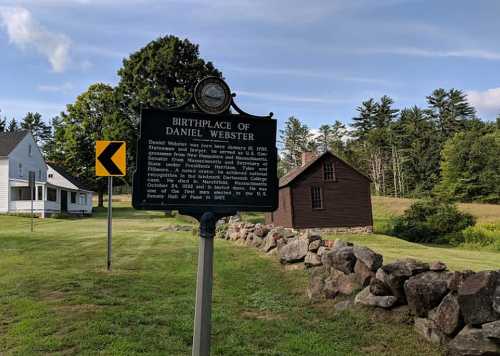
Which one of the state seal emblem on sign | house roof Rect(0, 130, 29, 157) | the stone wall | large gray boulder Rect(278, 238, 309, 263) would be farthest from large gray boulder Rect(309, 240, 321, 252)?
house roof Rect(0, 130, 29, 157)

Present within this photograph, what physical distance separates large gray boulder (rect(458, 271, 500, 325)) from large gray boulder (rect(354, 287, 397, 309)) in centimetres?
136

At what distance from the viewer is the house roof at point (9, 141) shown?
44947mm

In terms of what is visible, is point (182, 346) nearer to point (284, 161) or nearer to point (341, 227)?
point (341, 227)

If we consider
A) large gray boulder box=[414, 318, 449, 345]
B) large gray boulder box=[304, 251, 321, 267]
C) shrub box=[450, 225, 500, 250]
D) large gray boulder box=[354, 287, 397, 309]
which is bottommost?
shrub box=[450, 225, 500, 250]

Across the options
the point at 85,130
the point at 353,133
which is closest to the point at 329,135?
the point at 353,133

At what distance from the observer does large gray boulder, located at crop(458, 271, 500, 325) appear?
5184mm

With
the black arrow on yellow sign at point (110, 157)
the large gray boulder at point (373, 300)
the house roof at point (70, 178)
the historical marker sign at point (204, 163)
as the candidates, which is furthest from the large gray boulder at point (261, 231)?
the house roof at point (70, 178)

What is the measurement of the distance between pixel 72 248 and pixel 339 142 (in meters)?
92.7

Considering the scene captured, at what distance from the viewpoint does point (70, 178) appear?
53438 mm

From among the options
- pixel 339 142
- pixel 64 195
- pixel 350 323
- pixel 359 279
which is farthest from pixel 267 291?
pixel 339 142

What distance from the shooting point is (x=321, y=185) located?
34844 millimetres

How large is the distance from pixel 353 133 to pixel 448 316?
10402 centimetres

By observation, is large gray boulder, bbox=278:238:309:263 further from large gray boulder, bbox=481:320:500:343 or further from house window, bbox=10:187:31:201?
house window, bbox=10:187:31:201

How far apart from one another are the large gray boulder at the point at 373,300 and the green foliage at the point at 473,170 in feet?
222
